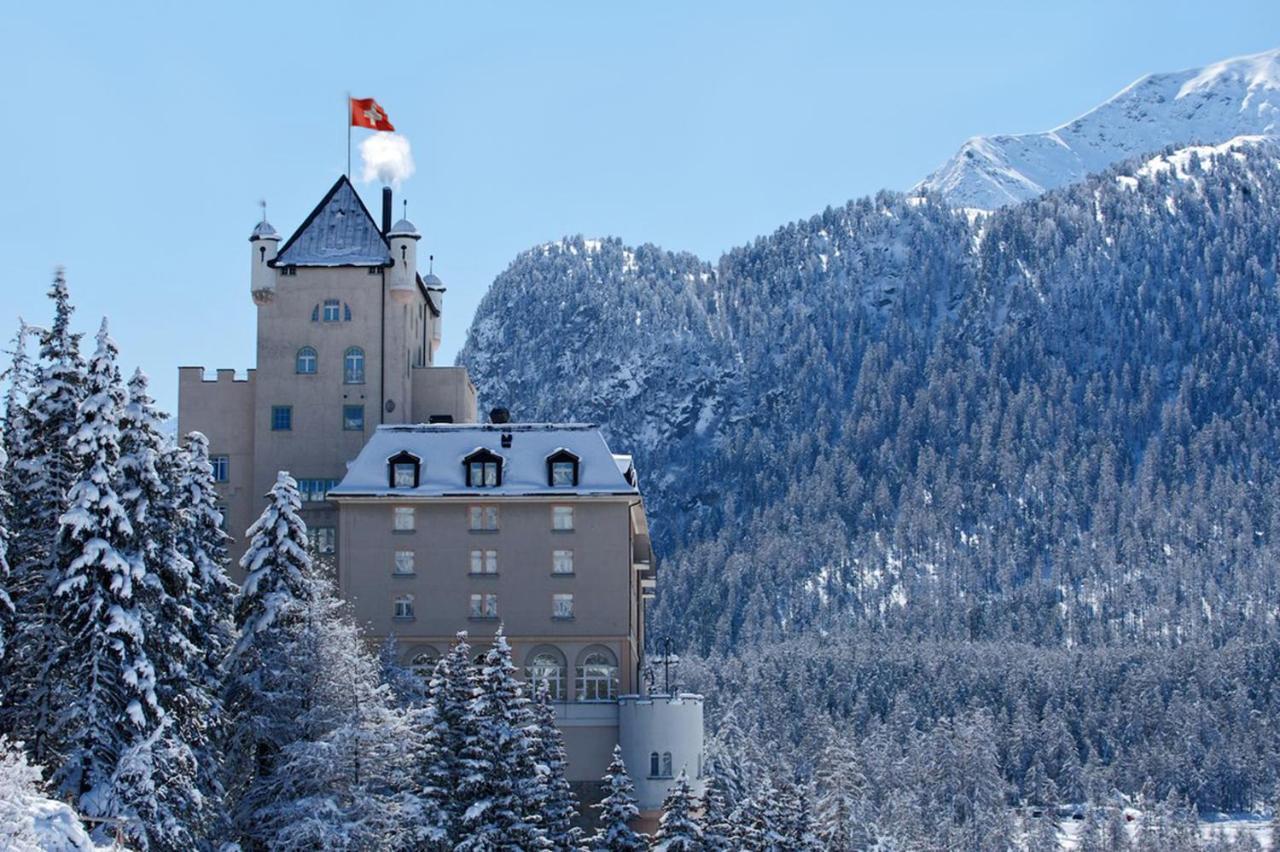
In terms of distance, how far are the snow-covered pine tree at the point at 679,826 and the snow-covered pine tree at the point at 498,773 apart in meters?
6.55

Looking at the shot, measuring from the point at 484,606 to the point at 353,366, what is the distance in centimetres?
1565

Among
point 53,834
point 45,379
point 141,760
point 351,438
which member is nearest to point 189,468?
point 45,379

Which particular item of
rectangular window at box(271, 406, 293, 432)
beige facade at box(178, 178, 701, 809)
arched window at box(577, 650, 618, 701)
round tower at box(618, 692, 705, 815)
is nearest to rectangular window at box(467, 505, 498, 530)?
beige facade at box(178, 178, 701, 809)

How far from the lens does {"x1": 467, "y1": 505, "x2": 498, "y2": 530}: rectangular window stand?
9319cm

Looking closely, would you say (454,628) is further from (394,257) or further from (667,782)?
(394,257)

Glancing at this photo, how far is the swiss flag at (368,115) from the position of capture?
105 metres

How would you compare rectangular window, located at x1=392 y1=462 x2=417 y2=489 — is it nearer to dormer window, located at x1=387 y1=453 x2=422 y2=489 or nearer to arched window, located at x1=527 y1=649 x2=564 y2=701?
dormer window, located at x1=387 y1=453 x2=422 y2=489

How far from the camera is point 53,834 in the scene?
34.7 meters

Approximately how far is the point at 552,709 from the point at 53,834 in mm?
52715

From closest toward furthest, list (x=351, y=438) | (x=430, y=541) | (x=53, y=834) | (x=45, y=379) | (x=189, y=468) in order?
(x=53, y=834), (x=45, y=379), (x=189, y=468), (x=430, y=541), (x=351, y=438)

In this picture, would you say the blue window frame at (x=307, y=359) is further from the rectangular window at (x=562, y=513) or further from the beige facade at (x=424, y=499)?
the rectangular window at (x=562, y=513)

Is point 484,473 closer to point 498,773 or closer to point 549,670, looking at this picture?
point 549,670

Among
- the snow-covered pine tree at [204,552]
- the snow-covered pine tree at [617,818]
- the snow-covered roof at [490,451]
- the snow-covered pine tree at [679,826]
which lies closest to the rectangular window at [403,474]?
the snow-covered roof at [490,451]

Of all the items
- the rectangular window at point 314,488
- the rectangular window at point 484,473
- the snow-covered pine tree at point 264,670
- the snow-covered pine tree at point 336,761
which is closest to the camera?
the snow-covered pine tree at point 336,761
